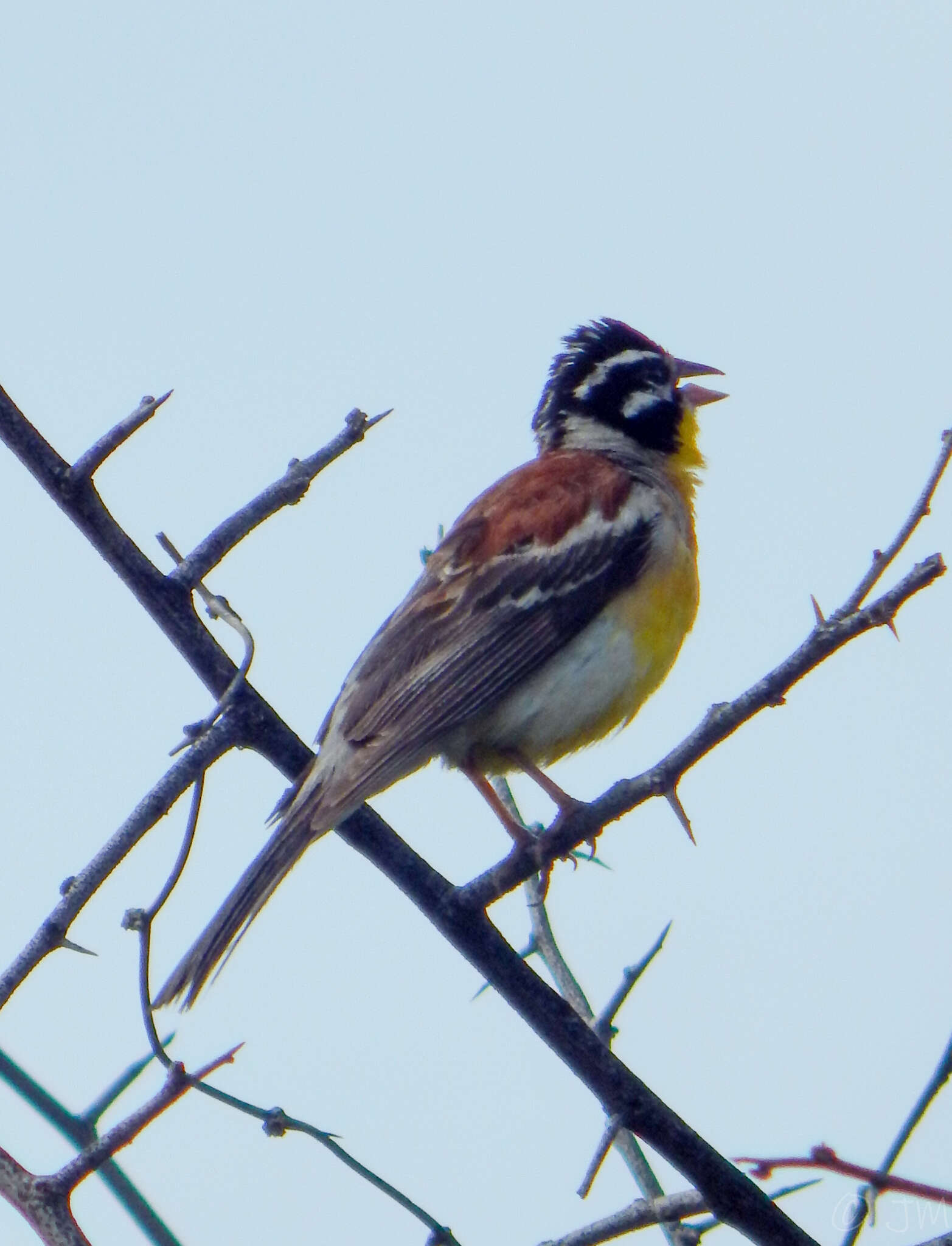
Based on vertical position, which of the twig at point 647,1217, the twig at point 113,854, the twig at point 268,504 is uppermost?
the twig at point 268,504

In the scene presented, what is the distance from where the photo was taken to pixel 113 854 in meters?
3.19

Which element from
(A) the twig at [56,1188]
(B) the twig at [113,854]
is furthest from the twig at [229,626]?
(A) the twig at [56,1188]

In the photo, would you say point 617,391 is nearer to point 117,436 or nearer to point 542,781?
point 542,781

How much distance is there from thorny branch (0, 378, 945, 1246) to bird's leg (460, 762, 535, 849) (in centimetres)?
137

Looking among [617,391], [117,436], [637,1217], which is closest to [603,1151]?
[637,1217]

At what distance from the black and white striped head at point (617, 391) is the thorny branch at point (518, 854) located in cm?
408

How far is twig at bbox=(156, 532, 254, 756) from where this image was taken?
11.5 ft

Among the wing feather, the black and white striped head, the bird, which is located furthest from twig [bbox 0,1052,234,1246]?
the black and white striped head

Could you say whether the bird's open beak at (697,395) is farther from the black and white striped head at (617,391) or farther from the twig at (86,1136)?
the twig at (86,1136)

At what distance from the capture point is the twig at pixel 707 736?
338 cm

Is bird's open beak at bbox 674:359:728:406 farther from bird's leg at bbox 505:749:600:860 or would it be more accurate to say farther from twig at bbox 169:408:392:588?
twig at bbox 169:408:392:588

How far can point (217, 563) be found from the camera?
3.66 meters

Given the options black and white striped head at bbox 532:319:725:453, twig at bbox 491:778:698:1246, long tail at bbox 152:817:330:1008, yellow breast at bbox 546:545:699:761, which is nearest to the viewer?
twig at bbox 491:778:698:1246

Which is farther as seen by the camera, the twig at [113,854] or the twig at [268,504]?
the twig at [268,504]
